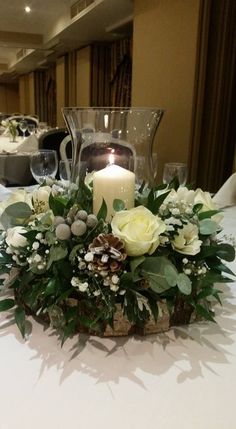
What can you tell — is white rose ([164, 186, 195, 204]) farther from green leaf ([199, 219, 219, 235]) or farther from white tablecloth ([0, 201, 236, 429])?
white tablecloth ([0, 201, 236, 429])

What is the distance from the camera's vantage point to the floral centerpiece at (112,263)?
498 millimetres

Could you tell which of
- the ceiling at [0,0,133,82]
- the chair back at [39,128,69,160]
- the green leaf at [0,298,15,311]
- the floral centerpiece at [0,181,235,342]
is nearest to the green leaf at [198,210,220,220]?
the floral centerpiece at [0,181,235,342]

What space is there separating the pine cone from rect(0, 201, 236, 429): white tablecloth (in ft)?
0.42

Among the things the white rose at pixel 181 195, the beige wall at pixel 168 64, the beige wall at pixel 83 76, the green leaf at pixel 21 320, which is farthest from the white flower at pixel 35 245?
the beige wall at pixel 83 76

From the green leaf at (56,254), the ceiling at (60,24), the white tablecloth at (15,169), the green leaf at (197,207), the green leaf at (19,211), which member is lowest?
the white tablecloth at (15,169)

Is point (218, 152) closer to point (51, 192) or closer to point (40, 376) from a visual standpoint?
point (51, 192)

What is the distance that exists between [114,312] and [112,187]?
0.19 metres

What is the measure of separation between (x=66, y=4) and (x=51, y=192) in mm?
5155

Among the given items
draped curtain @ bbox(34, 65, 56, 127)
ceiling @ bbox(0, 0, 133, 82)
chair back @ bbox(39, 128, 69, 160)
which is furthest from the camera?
draped curtain @ bbox(34, 65, 56, 127)

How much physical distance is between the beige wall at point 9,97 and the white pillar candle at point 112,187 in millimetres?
15682

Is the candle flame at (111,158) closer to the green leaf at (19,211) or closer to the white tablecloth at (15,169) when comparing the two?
the green leaf at (19,211)

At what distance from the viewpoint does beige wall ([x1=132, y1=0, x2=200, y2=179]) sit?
10.2ft

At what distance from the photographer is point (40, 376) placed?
0.47 m

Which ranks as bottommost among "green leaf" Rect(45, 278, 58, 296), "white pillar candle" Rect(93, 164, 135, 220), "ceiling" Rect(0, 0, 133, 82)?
"green leaf" Rect(45, 278, 58, 296)
